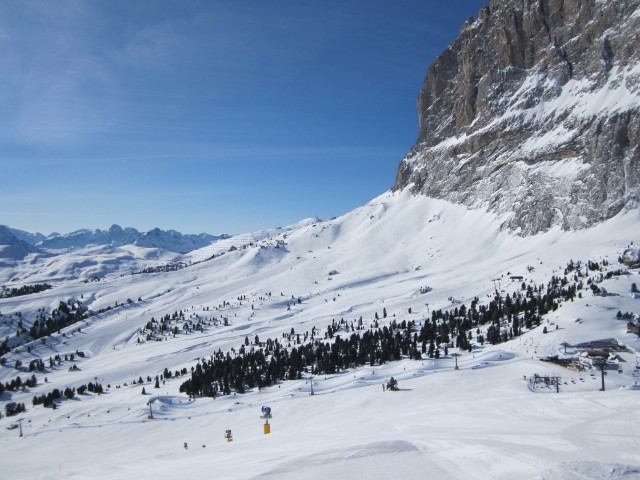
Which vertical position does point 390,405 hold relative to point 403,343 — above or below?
below

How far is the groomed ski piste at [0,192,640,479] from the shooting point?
12.2 m

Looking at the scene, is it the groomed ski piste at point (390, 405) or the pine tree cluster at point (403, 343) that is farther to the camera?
the pine tree cluster at point (403, 343)

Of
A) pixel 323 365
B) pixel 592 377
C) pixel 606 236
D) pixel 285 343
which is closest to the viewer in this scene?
pixel 592 377

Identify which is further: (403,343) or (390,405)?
(403,343)

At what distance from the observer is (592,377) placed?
5259 centimetres

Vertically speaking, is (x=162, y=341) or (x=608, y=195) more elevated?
(x=608, y=195)

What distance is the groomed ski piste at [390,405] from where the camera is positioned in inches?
481

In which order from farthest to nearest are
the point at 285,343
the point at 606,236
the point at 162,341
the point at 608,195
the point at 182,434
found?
1. the point at 162,341
2. the point at 608,195
3. the point at 606,236
4. the point at 285,343
5. the point at 182,434

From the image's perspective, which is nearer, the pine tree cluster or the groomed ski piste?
the groomed ski piste

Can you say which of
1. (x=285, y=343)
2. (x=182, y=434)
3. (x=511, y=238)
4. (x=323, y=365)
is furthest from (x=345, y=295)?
(x=182, y=434)

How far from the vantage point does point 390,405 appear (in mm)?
52562

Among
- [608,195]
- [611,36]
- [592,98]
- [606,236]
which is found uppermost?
[611,36]

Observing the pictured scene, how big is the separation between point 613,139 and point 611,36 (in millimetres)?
60373

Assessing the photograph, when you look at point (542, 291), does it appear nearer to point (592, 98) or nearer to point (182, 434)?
point (182, 434)
